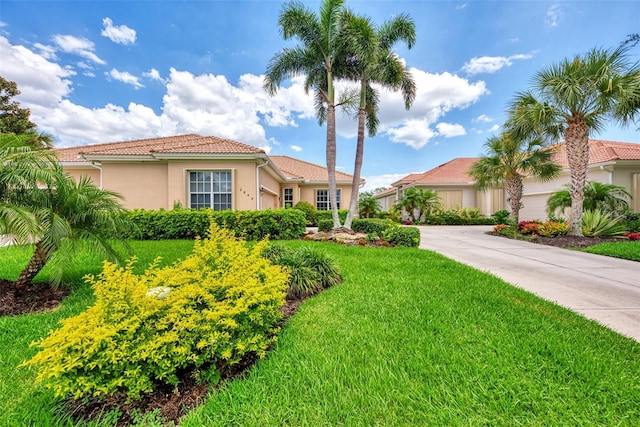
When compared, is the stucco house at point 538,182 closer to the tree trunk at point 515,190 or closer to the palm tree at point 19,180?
the tree trunk at point 515,190

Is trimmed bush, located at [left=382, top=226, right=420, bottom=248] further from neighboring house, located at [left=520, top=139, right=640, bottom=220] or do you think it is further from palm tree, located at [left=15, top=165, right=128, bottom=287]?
neighboring house, located at [left=520, top=139, right=640, bottom=220]

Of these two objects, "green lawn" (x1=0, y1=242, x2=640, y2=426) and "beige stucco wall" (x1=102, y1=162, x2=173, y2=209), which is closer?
"green lawn" (x1=0, y1=242, x2=640, y2=426)

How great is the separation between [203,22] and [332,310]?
39.9ft

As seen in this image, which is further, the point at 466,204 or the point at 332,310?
the point at 466,204

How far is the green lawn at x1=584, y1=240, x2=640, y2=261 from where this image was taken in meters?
7.71

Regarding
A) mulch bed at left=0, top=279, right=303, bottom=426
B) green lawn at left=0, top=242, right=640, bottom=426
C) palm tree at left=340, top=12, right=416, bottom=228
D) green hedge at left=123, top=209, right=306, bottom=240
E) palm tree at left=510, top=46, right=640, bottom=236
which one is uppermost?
palm tree at left=340, top=12, right=416, bottom=228

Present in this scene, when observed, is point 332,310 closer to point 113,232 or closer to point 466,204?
point 113,232

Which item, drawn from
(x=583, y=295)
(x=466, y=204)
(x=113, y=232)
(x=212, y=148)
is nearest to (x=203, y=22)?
(x=212, y=148)

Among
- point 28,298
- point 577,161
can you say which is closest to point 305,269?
point 28,298

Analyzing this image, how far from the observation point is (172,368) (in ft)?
7.06

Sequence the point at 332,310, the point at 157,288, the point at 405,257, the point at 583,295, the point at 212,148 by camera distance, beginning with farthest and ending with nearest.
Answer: the point at 212,148 < the point at 405,257 < the point at 583,295 < the point at 332,310 < the point at 157,288

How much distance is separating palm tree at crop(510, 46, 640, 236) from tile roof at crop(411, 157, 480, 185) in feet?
35.5

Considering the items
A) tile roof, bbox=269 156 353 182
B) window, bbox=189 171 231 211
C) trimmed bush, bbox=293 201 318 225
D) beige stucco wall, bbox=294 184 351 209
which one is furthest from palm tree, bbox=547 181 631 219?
window, bbox=189 171 231 211

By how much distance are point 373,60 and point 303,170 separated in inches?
518
